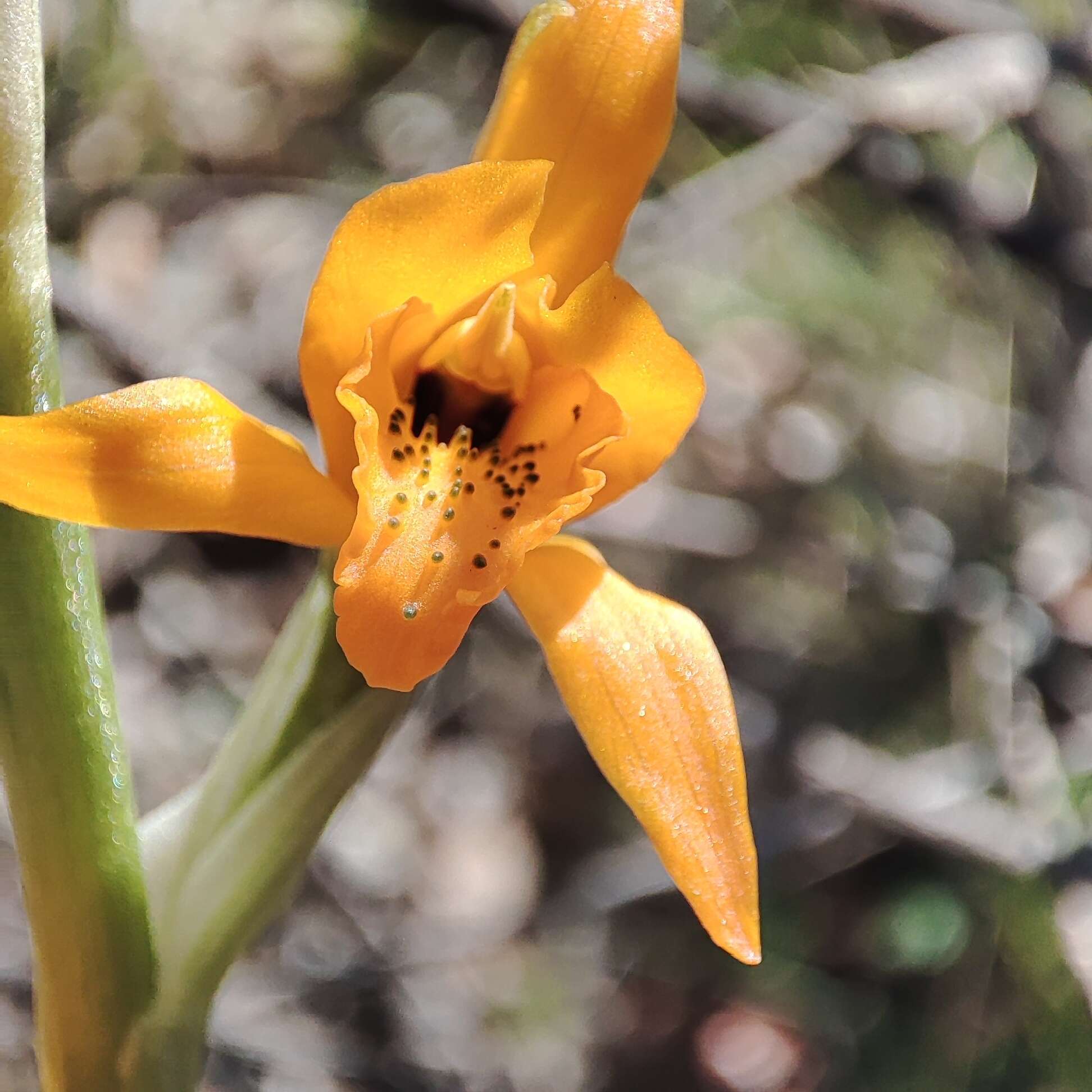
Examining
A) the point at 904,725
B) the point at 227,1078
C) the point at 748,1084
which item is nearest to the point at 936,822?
the point at 904,725

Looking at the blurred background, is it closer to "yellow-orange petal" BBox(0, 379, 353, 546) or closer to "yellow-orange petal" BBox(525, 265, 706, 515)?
"yellow-orange petal" BBox(525, 265, 706, 515)

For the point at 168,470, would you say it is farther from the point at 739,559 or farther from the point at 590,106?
the point at 739,559

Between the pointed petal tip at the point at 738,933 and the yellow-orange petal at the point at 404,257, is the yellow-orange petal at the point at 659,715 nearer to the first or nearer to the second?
the pointed petal tip at the point at 738,933

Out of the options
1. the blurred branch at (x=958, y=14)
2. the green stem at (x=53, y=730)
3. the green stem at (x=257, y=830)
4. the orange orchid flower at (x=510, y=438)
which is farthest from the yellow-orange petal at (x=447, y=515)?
the blurred branch at (x=958, y=14)

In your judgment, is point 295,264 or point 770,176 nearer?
point 770,176

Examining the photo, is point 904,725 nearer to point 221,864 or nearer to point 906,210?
point 906,210

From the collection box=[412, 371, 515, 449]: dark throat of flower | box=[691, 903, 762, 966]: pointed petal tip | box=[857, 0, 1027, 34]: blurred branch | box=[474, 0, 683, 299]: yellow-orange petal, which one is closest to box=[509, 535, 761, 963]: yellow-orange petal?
box=[691, 903, 762, 966]: pointed petal tip

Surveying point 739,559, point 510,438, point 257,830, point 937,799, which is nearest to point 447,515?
point 510,438
